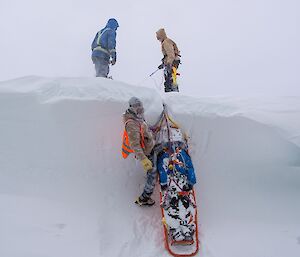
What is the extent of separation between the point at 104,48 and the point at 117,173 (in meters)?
3.32

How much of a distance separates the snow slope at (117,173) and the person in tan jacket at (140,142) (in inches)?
13.1

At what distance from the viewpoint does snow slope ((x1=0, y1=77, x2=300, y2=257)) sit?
4.64 meters

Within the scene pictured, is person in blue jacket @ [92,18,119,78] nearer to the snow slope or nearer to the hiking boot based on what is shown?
the snow slope

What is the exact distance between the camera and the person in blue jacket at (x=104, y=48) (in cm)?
786

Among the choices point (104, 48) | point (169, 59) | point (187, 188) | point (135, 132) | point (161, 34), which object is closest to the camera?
point (187, 188)

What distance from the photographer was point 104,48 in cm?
789

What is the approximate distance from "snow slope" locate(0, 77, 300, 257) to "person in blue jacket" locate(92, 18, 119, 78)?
1452mm

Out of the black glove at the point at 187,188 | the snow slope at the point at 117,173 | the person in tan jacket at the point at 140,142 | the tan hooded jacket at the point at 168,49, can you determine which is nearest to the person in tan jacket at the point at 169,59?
the tan hooded jacket at the point at 168,49

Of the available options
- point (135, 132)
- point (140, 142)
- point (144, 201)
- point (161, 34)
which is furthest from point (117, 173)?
point (161, 34)

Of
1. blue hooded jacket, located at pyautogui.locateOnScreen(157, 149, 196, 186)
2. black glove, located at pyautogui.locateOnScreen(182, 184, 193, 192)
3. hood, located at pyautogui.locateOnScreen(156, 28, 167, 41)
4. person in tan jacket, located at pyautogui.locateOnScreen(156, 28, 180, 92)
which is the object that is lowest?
black glove, located at pyautogui.locateOnScreen(182, 184, 193, 192)

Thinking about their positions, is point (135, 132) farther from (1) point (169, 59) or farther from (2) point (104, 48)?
(1) point (169, 59)

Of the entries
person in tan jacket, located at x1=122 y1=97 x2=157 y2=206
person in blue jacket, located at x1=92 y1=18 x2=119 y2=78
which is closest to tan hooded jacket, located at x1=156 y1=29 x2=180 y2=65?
person in blue jacket, located at x1=92 y1=18 x2=119 y2=78
